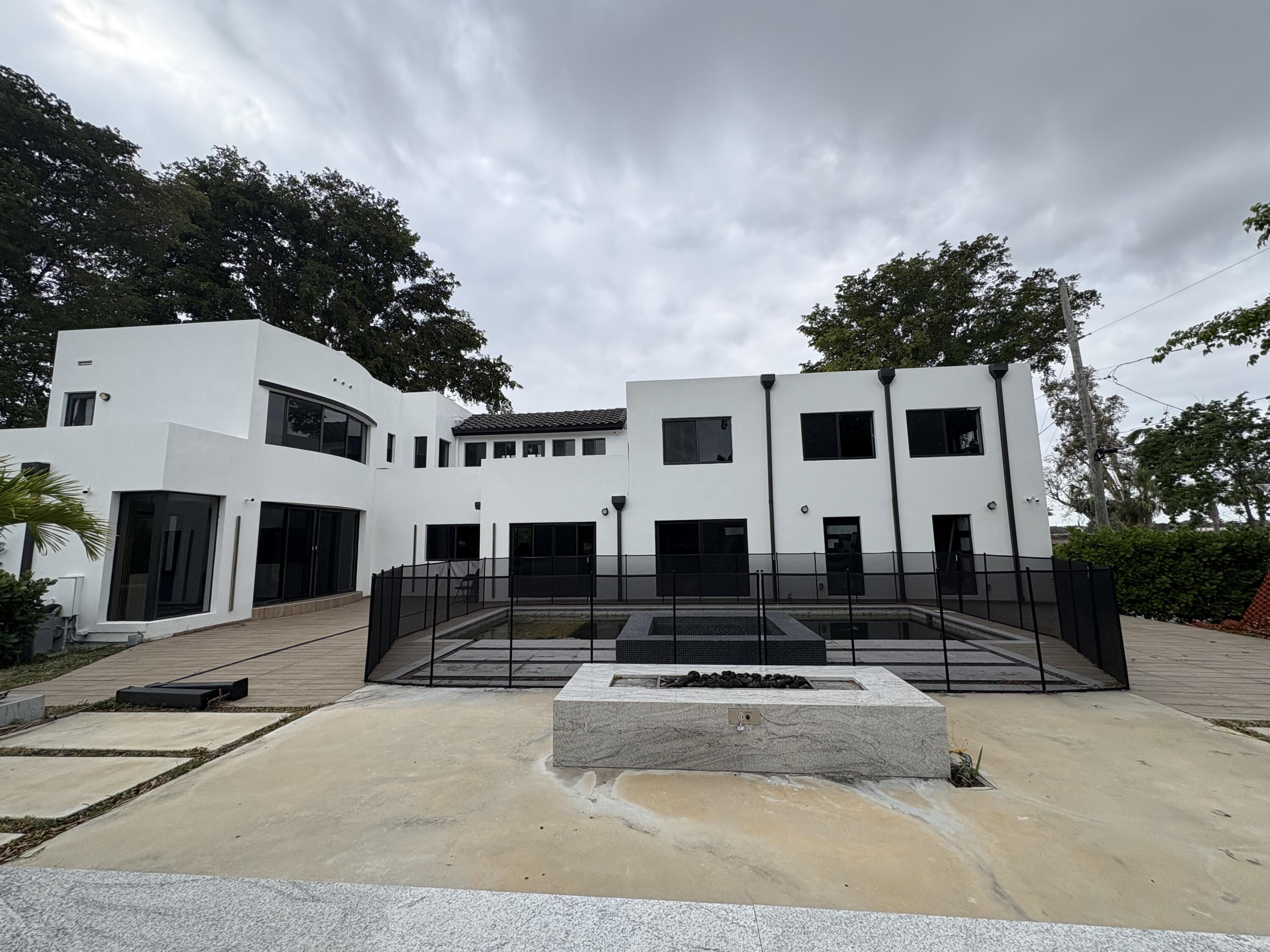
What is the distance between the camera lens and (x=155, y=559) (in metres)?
10.5

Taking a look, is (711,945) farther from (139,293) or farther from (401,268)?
(401,268)

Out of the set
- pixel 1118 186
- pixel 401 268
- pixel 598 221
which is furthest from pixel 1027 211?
pixel 401 268

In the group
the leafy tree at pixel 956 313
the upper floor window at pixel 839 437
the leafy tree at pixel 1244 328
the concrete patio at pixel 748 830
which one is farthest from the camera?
the leafy tree at pixel 956 313

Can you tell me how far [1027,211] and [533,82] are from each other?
51.9 ft

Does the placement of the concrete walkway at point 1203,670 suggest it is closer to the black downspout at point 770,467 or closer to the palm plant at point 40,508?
the black downspout at point 770,467

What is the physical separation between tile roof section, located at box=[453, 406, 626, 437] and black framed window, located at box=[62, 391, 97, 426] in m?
9.92

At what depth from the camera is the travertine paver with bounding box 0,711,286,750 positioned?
5.01 metres

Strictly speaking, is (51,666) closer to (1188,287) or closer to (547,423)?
(547,423)

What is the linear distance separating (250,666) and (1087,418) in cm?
2022

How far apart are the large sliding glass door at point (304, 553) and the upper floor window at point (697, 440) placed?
10023 mm

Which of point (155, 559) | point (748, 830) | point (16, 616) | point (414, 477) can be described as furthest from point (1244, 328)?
point (16, 616)

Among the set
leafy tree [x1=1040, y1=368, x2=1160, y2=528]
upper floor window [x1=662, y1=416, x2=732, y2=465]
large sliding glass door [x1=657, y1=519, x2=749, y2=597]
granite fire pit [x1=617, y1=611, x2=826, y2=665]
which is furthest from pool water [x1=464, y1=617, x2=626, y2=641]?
leafy tree [x1=1040, y1=368, x2=1160, y2=528]

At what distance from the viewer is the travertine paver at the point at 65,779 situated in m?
3.74

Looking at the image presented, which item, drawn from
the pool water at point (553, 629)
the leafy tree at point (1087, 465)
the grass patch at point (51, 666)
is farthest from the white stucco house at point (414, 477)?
the leafy tree at point (1087, 465)
